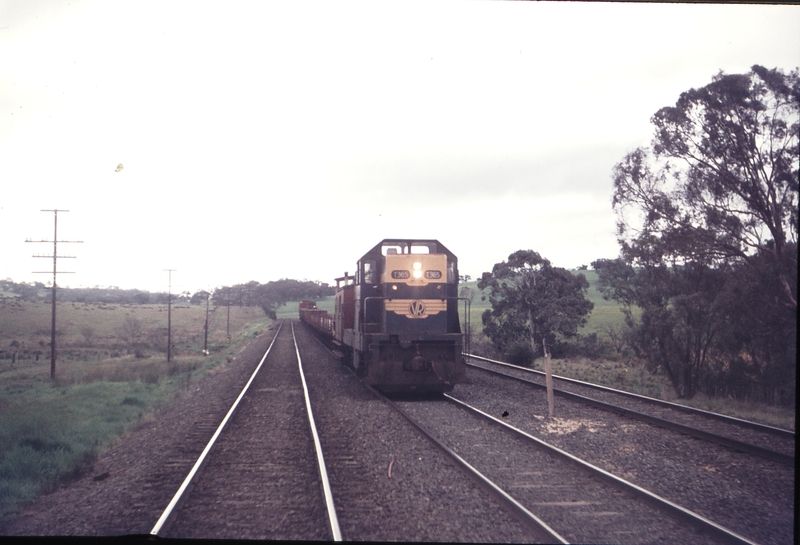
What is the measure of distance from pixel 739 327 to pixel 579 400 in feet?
24.8

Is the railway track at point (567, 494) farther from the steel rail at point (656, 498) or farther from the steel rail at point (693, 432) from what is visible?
the steel rail at point (693, 432)

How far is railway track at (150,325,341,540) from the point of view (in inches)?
208

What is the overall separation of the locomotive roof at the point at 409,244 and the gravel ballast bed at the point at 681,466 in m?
4.44

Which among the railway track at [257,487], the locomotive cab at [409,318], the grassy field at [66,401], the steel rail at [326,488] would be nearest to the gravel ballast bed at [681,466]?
the locomotive cab at [409,318]

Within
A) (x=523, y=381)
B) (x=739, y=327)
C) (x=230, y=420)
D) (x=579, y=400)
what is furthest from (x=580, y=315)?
(x=230, y=420)

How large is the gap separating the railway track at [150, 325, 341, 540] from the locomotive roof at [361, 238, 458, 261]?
188 inches

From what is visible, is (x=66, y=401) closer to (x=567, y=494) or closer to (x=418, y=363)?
(x=418, y=363)

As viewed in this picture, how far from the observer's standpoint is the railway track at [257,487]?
5.29m

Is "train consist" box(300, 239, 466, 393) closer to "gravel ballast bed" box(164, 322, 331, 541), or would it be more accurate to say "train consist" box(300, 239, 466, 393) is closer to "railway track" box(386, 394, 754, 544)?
"gravel ballast bed" box(164, 322, 331, 541)

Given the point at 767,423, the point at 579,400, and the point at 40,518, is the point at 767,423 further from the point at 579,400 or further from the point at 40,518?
the point at 40,518

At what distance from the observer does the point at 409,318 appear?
1353 centimetres

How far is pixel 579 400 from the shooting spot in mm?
12750

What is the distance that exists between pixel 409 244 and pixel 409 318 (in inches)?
79.6

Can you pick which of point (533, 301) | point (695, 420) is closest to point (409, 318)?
point (695, 420)
